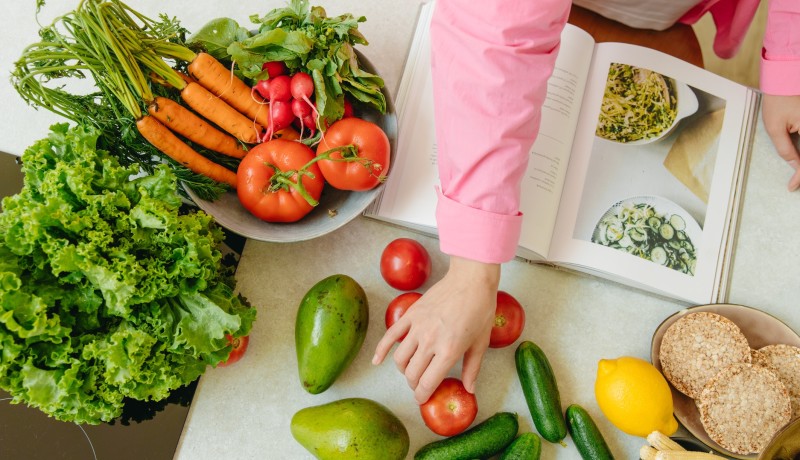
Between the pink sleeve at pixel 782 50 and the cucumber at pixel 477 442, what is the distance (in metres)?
0.71

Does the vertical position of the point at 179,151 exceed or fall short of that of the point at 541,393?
it exceeds it

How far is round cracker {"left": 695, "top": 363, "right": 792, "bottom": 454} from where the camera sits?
0.78 m

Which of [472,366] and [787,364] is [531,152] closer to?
[472,366]

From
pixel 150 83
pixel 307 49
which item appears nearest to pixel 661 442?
pixel 307 49

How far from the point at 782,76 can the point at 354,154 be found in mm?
735

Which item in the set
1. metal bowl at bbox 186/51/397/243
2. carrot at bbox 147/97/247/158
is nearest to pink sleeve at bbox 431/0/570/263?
metal bowl at bbox 186/51/397/243

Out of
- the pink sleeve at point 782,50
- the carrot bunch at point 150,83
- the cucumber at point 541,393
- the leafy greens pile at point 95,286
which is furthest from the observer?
the pink sleeve at point 782,50

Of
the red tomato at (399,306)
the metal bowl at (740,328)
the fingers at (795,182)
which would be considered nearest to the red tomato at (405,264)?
the red tomato at (399,306)

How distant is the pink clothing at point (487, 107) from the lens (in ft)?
2.42

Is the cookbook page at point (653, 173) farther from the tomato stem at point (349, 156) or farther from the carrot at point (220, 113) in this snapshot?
the carrot at point (220, 113)

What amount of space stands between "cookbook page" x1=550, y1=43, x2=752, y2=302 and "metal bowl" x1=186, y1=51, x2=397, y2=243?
0.31 metres

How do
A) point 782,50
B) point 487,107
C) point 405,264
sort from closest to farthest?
point 487,107
point 405,264
point 782,50

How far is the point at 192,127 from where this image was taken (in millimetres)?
810

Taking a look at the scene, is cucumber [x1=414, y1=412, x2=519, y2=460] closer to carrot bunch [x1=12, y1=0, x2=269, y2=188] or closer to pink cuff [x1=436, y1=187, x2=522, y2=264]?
pink cuff [x1=436, y1=187, x2=522, y2=264]
